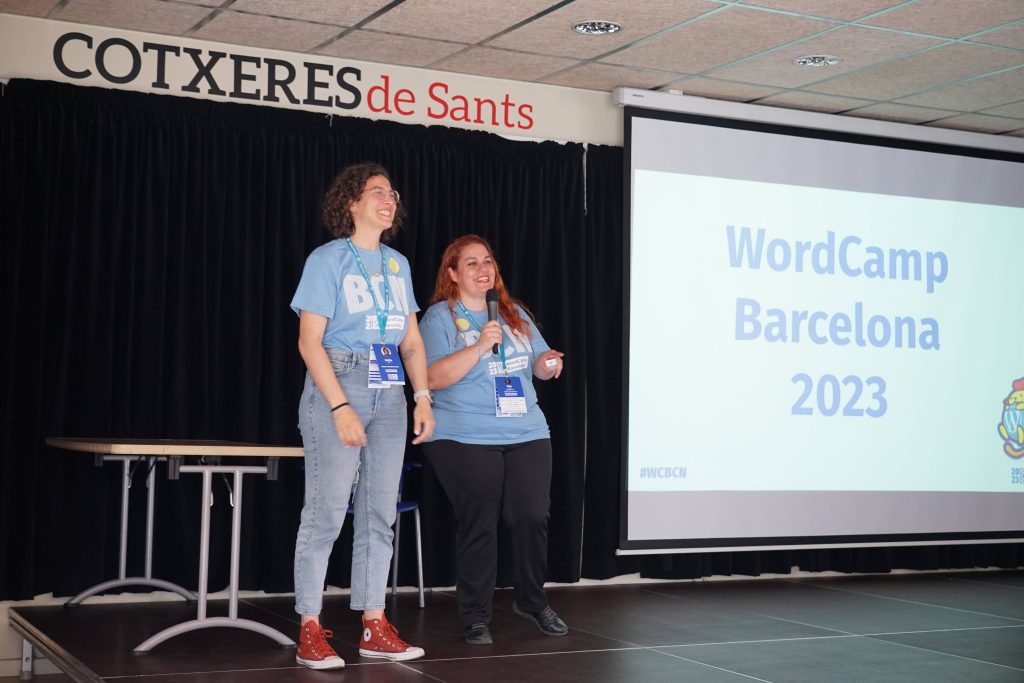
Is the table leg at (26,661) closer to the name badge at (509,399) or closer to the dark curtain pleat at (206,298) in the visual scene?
the dark curtain pleat at (206,298)

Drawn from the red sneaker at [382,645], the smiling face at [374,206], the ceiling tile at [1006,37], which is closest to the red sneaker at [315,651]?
the red sneaker at [382,645]

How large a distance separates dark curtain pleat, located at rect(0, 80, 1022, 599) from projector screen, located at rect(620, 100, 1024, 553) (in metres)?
0.32

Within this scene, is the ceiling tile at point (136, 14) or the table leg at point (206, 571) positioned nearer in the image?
the table leg at point (206, 571)

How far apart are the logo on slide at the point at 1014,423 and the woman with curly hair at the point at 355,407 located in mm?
4157

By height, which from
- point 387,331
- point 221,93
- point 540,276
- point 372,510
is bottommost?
point 372,510

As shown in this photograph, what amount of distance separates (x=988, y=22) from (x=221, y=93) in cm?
330

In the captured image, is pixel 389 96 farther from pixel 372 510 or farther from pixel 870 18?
pixel 372 510

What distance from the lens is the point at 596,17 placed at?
491cm

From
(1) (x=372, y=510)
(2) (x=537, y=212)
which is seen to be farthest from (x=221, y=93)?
(1) (x=372, y=510)

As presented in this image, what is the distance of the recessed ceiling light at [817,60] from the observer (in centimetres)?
544

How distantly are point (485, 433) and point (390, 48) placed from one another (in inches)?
82.4

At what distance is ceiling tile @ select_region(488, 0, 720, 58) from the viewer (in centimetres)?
476

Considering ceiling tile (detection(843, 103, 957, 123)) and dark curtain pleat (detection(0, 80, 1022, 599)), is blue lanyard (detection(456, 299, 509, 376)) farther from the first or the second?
ceiling tile (detection(843, 103, 957, 123))

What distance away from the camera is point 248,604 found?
5.02 metres
